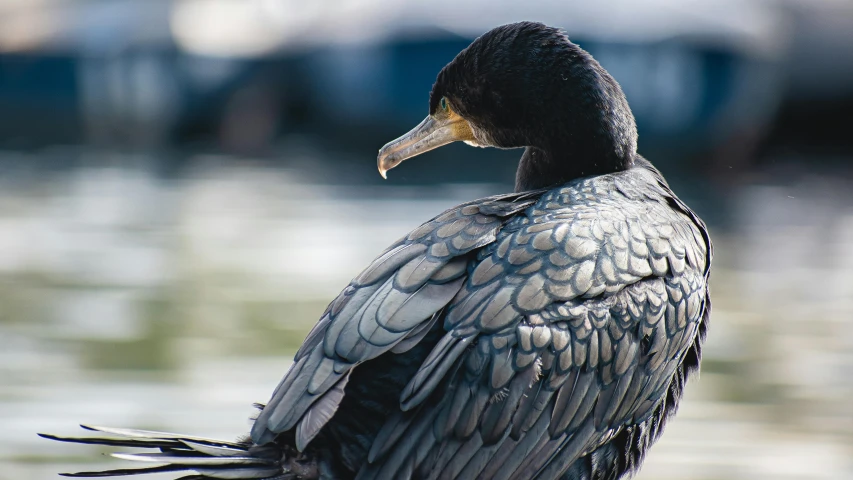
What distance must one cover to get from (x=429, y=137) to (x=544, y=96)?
0.50 meters

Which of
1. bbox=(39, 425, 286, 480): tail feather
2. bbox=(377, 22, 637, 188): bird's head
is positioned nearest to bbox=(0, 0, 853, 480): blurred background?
bbox=(377, 22, 637, 188): bird's head

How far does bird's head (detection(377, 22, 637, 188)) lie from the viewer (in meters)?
3.82

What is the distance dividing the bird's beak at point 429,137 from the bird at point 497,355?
474 millimetres

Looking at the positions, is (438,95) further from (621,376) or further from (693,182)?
(693,182)

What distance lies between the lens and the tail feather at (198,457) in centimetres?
Result: 314

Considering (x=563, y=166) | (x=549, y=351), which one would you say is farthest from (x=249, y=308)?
(x=549, y=351)

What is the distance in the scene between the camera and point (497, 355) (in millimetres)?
3203

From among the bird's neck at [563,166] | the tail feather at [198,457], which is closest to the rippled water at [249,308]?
the bird's neck at [563,166]


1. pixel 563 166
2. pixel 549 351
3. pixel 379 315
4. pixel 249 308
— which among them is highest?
pixel 563 166

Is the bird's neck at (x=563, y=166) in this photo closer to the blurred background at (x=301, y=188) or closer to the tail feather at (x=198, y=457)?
the tail feather at (x=198, y=457)

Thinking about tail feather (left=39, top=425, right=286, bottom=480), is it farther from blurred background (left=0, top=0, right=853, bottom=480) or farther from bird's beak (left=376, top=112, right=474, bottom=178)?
blurred background (left=0, top=0, right=853, bottom=480)

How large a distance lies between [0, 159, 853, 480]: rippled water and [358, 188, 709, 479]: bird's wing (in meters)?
2.36

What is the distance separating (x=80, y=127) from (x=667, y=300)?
1266cm

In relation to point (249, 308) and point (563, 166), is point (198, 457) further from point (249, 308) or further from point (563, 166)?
point (249, 308)
